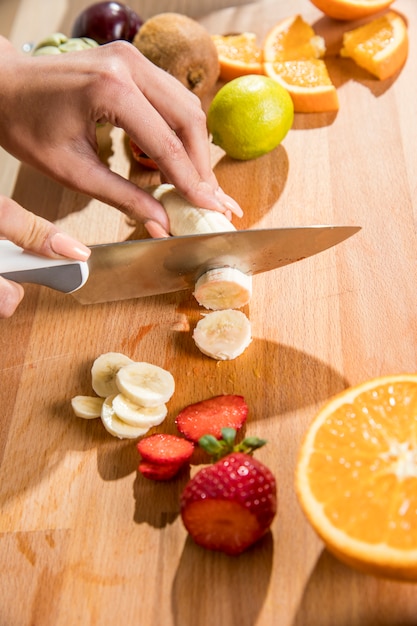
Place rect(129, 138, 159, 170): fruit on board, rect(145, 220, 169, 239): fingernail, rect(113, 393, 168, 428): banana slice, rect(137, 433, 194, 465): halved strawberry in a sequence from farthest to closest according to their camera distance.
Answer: rect(129, 138, 159, 170): fruit on board → rect(145, 220, 169, 239): fingernail → rect(113, 393, 168, 428): banana slice → rect(137, 433, 194, 465): halved strawberry

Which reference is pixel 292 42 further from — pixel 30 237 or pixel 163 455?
pixel 163 455

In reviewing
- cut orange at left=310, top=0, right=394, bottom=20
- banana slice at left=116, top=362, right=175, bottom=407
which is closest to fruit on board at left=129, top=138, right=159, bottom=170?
banana slice at left=116, top=362, right=175, bottom=407

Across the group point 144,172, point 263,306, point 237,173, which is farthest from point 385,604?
point 144,172

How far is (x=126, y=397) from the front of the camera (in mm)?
1628

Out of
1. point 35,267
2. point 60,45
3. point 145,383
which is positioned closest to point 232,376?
point 145,383

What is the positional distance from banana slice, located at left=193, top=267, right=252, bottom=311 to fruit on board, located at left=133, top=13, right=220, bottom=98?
854 mm

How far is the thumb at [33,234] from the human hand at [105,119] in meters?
0.30

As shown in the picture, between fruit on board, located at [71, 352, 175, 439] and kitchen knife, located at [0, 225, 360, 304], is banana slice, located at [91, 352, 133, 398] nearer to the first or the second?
fruit on board, located at [71, 352, 175, 439]

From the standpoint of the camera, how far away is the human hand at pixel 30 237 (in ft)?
5.11

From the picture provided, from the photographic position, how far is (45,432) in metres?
1.68

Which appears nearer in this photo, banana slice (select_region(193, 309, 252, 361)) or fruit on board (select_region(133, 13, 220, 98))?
banana slice (select_region(193, 309, 252, 361))

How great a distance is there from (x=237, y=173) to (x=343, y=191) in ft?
1.12

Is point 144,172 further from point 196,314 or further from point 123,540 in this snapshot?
point 123,540

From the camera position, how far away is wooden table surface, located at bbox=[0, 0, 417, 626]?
137 cm
